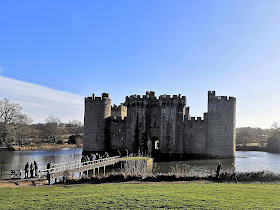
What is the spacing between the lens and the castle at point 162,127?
3712 centimetres

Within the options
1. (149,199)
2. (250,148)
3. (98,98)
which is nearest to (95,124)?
(98,98)

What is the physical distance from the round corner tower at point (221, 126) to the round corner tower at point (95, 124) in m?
14.4

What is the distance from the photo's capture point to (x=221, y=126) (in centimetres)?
3694

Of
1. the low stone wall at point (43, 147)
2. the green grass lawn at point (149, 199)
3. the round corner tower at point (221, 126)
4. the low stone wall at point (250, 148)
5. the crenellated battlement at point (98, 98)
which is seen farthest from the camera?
the low stone wall at point (250, 148)

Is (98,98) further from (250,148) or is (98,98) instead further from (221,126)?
(250,148)

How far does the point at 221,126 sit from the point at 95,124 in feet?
55.5

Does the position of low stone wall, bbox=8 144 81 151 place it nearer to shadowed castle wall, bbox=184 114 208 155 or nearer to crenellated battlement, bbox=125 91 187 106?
crenellated battlement, bbox=125 91 187 106

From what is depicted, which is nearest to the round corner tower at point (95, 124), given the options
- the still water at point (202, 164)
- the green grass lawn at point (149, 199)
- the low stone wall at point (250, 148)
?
the still water at point (202, 164)

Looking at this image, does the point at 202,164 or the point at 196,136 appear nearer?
the point at 202,164

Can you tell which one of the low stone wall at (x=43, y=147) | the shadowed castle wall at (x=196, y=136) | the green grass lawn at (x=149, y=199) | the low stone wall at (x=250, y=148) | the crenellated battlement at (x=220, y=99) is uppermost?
the crenellated battlement at (x=220, y=99)

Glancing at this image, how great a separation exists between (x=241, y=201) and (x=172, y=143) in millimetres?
27679

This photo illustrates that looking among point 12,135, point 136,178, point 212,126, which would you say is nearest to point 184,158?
point 212,126

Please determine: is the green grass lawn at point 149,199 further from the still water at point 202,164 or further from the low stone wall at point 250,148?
the low stone wall at point 250,148

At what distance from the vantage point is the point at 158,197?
11820 mm
